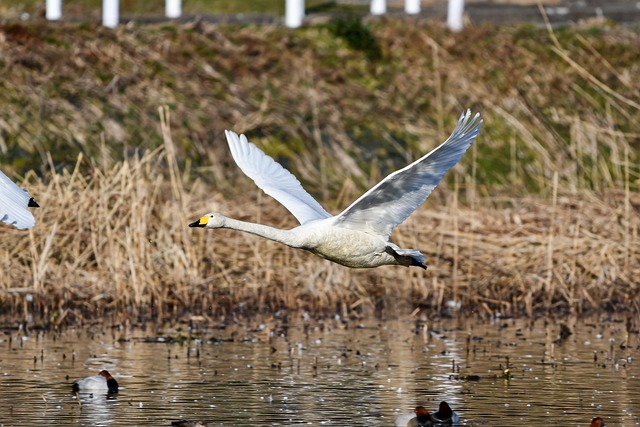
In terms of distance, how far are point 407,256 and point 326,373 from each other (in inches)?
47.1

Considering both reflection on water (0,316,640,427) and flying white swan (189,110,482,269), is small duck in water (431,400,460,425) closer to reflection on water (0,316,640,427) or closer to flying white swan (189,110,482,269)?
reflection on water (0,316,640,427)

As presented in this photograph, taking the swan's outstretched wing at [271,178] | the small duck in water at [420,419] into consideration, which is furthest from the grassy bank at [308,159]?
the small duck in water at [420,419]

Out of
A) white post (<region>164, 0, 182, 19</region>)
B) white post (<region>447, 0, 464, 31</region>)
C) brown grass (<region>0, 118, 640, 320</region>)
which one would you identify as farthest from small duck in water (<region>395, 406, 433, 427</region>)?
white post (<region>447, 0, 464, 31</region>)

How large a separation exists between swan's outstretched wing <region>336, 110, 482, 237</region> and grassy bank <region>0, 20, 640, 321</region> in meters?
3.09

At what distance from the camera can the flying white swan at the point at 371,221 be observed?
9.84m

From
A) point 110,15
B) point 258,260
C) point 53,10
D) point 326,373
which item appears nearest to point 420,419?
point 326,373

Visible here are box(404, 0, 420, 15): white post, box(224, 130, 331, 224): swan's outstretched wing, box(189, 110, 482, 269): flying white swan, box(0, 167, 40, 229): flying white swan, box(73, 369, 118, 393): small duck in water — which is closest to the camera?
box(0, 167, 40, 229): flying white swan

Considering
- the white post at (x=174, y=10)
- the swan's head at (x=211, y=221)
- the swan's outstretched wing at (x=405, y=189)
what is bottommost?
the swan's head at (x=211, y=221)

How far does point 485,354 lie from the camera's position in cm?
1175

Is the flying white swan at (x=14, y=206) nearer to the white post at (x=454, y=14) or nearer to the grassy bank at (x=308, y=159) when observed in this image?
the grassy bank at (x=308, y=159)

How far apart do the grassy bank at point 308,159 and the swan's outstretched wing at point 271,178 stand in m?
2.48

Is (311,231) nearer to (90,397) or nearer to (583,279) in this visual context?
(90,397)

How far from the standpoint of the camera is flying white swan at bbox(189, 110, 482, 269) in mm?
9844

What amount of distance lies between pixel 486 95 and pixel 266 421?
46.4 ft
